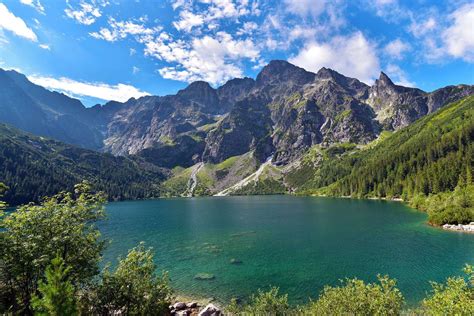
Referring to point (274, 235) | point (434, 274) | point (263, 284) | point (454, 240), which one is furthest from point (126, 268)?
point (454, 240)

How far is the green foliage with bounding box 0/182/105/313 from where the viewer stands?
2209 cm

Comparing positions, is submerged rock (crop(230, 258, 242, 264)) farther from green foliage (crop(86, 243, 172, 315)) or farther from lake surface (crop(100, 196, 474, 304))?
green foliage (crop(86, 243, 172, 315))

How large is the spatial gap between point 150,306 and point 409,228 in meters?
95.9

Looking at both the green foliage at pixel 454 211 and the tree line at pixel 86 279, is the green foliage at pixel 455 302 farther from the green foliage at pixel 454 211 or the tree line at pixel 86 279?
the green foliage at pixel 454 211

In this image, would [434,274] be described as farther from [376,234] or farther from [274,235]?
[274,235]

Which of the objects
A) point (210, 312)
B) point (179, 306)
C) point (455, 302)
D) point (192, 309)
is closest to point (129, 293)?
point (210, 312)

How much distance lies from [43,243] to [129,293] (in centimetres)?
909

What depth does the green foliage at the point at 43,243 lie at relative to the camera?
22094mm

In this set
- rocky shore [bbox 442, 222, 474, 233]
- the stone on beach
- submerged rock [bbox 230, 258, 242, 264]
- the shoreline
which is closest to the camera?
submerged rock [bbox 230, 258, 242, 264]

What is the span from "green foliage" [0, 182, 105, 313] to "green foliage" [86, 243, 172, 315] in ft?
7.00

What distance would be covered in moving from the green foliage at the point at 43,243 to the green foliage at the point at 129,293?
7.00 ft

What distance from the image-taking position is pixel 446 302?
826 inches

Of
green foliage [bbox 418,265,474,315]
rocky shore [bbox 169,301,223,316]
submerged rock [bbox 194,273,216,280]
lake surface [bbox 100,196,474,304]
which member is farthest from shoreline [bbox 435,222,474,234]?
rocky shore [bbox 169,301,223,316]

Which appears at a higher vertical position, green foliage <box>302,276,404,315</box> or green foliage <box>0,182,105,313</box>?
green foliage <box>0,182,105,313</box>
